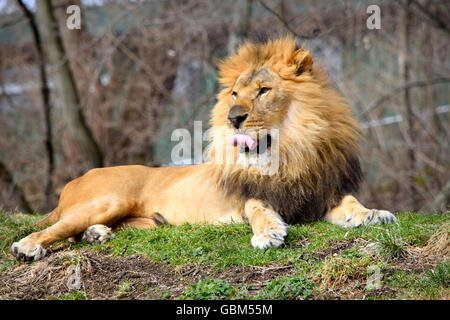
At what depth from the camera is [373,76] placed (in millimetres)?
11438

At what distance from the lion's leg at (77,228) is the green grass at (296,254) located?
11 cm

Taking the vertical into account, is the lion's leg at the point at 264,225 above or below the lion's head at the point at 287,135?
below

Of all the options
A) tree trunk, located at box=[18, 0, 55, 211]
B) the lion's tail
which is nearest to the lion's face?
the lion's tail

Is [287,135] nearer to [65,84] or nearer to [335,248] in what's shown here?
[335,248]

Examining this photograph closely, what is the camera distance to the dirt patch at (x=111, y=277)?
135 inches

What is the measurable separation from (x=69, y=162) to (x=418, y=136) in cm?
676

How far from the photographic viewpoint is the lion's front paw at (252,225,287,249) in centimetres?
382

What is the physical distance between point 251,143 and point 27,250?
1.89m

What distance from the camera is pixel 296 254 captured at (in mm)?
3689

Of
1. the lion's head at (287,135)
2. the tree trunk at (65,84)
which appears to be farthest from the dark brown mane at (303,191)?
the tree trunk at (65,84)

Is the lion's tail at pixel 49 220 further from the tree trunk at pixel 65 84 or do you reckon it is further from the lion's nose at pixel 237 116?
the tree trunk at pixel 65 84

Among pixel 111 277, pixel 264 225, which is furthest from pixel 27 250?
pixel 264 225

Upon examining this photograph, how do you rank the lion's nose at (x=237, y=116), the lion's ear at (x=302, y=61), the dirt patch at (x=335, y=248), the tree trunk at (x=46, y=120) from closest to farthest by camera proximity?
the dirt patch at (x=335, y=248), the lion's nose at (x=237, y=116), the lion's ear at (x=302, y=61), the tree trunk at (x=46, y=120)
